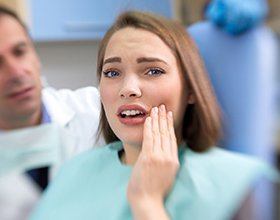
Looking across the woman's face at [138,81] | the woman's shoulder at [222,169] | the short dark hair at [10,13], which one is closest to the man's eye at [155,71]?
the woman's face at [138,81]

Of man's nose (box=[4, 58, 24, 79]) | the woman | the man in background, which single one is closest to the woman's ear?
the woman

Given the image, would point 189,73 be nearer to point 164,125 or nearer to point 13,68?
point 164,125

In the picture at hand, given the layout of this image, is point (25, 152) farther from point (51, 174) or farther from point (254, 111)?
point (254, 111)

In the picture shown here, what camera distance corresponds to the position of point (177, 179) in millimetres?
475

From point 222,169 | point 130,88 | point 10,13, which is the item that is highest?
point 10,13

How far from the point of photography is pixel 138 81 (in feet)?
1.44

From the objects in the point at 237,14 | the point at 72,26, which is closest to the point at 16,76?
the point at 72,26

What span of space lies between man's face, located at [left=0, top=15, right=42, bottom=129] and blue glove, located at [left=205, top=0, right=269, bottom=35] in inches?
11.1

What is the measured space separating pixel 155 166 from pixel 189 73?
0.12 m

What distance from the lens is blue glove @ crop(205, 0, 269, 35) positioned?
54 cm

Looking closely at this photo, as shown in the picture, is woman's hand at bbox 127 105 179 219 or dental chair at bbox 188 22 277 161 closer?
woman's hand at bbox 127 105 179 219

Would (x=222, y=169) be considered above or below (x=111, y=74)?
below

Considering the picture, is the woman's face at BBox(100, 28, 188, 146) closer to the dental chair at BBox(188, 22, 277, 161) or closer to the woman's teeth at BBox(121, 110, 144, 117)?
the woman's teeth at BBox(121, 110, 144, 117)

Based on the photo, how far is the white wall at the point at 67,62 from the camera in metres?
0.55
